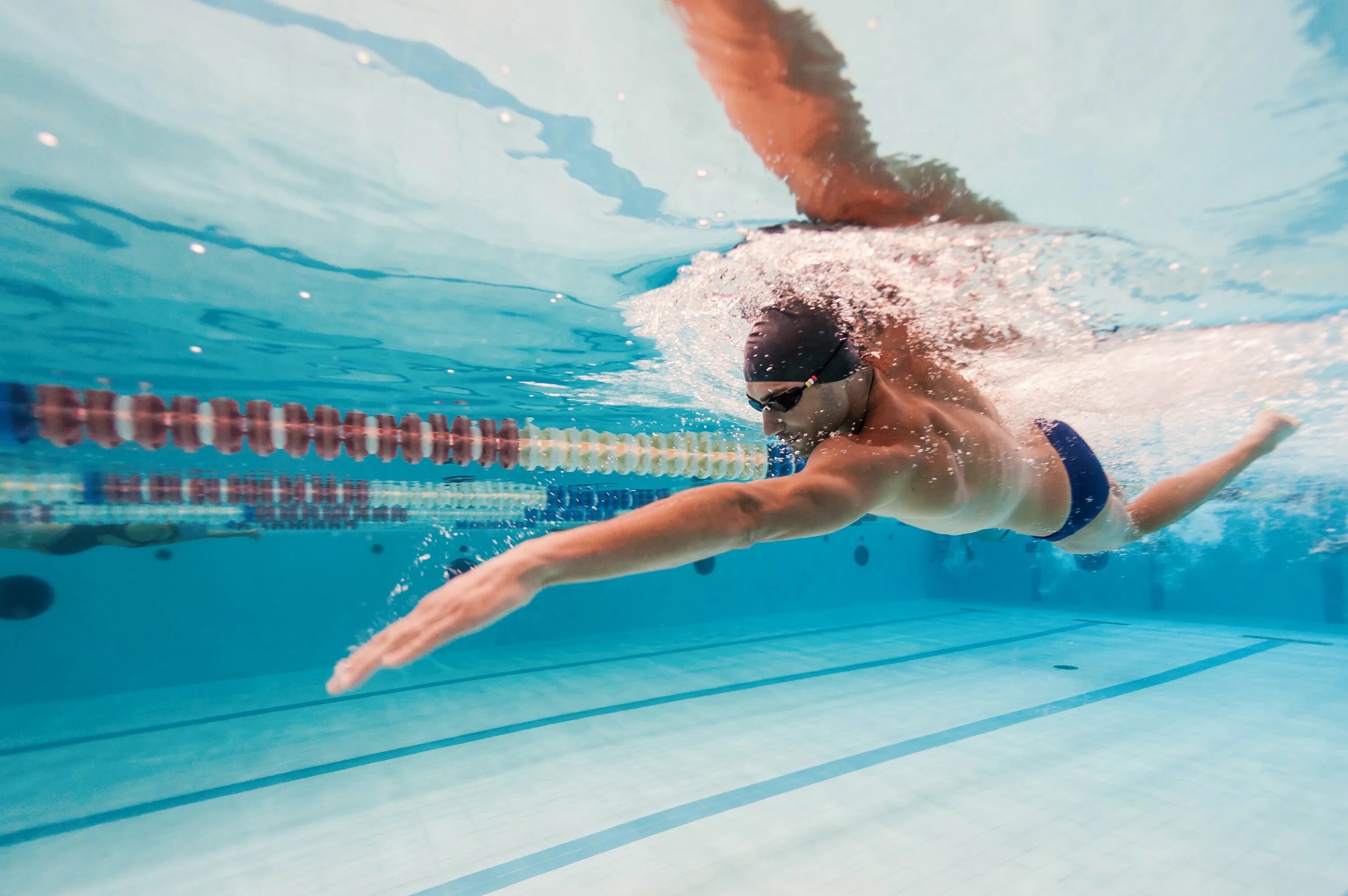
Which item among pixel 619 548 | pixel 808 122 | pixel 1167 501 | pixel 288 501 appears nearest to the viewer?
pixel 619 548

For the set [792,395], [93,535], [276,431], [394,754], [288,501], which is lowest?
[394,754]

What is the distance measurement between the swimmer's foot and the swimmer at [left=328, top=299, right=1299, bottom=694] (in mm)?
14

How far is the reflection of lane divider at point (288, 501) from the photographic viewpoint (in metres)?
11.0

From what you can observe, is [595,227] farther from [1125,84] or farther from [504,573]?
[504,573]

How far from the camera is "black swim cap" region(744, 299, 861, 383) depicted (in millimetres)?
2564

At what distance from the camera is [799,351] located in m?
2.57

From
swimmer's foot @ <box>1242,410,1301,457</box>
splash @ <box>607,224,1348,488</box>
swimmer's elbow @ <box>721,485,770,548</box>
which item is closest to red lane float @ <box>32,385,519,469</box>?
splash @ <box>607,224,1348,488</box>

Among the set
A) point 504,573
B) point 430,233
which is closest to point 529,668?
point 430,233

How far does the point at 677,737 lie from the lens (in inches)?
253

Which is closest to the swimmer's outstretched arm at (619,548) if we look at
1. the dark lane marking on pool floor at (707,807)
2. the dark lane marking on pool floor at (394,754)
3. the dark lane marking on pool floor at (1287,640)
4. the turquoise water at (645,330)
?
the turquoise water at (645,330)

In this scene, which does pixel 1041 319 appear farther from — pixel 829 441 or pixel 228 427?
pixel 228 427

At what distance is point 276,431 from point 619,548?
510cm

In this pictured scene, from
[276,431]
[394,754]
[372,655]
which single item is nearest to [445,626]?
[372,655]

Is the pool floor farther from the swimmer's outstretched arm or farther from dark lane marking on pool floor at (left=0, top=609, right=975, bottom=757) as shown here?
the swimmer's outstretched arm
